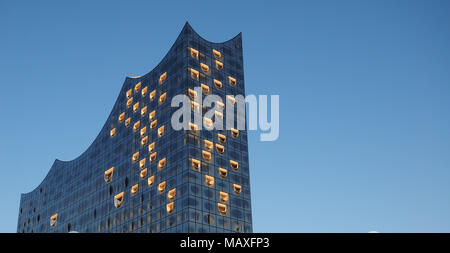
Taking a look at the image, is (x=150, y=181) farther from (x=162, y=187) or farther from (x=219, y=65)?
(x=219, y=65)

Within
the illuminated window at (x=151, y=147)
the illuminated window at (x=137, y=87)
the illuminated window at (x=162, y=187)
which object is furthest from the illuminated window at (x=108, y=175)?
the illuminated window at (x=162, y=187)

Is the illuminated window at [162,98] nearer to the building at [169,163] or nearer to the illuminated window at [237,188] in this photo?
the building at [169,163]

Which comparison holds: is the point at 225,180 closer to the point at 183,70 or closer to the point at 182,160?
the point at 182,160

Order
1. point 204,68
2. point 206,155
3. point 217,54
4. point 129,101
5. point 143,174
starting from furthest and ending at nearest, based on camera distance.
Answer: point 129,101
point 217,54
point 204,68
point 143,174
point 206,155

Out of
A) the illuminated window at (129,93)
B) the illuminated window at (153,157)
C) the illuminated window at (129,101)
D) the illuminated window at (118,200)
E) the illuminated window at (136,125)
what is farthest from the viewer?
the illuminated window at (129,93)

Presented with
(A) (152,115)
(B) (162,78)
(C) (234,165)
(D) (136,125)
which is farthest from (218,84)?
(D) (136,125)

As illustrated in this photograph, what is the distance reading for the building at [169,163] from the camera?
86625 mm

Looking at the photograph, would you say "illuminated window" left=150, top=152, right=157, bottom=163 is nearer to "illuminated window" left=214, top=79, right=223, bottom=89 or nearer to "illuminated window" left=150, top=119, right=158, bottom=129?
"illuminated window" left=150, top=119, right=158, bottom=129

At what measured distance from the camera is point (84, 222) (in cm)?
11606

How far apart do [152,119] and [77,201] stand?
36.4 m

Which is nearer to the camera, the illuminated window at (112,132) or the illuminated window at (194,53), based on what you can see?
the illuminated window at (194,53)

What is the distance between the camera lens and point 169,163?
90.8m

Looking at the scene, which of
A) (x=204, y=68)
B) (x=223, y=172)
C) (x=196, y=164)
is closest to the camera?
(x=196, y=164)
